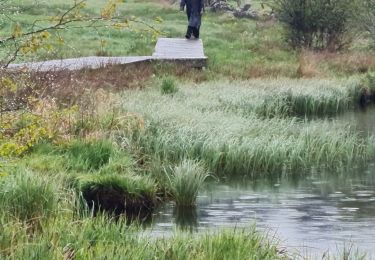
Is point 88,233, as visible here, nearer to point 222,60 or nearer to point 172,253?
point 172,253

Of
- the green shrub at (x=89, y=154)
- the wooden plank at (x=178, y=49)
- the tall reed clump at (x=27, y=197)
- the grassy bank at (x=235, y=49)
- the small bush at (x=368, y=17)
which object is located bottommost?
the grassy bank at (x=235, y=49)

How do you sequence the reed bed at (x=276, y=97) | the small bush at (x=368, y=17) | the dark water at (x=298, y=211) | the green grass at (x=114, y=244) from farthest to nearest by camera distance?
the small bush at (x=368, y=17) < the reed bed at (x=276, y=97) < the dark water at (x=298, y=211) < the green grass at (x=114, y=244)

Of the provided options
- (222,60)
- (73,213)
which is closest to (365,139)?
(73,213)

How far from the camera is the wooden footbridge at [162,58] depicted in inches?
940

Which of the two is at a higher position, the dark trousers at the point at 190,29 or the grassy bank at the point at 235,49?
the dark trousers at the point at 190,29

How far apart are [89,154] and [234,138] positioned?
10.8 feet

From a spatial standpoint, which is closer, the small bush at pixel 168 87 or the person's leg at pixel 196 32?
the small bush at pixel 168 87

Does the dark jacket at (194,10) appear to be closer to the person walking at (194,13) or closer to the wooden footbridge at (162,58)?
the person walking at (194,13)

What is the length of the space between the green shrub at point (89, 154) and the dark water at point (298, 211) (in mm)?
1288

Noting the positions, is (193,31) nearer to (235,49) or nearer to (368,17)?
(235,49)

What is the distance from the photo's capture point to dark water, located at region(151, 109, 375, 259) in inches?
445

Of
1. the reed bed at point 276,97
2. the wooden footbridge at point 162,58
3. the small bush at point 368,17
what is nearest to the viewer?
the reed bed at point 276,97

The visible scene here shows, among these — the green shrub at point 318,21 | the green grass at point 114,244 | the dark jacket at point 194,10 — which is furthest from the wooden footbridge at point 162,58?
the green grass at point 114,244

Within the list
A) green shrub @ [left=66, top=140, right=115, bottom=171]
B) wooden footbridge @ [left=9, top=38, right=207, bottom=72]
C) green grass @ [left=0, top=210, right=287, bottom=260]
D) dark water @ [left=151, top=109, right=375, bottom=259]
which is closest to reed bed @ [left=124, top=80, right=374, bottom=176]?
dark water @ [left=151, top=109, right=375, bottom=259]
